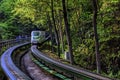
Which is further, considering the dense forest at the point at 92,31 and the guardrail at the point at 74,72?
the dense forest at the point at 92,31

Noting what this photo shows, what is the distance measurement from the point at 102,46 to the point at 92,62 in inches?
97.5

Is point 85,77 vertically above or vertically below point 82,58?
above

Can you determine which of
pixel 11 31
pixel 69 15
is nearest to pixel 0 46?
pixel 69 15

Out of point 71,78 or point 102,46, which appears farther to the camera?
point 102,46

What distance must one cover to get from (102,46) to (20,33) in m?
38.7

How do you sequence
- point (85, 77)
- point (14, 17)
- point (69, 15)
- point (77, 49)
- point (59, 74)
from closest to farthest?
1. point (85, 77)
2. point (59, 74)
3. point (77, 49)
4. point (69, 15)
5. point (14, 17)

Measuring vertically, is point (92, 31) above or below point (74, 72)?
above

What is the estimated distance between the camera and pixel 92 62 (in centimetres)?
2841

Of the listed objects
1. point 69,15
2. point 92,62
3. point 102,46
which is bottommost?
point 92,62

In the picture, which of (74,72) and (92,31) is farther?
(92,31)

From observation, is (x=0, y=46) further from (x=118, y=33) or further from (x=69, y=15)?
(x=69, y=15)

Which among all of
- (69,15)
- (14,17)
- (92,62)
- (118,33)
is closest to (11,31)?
(14,17)

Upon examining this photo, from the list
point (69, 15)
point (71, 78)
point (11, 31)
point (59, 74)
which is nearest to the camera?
point (71, 78)

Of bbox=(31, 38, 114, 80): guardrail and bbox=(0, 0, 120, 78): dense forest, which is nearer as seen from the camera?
bbox=(31, 38, 114, 80): guardrail
